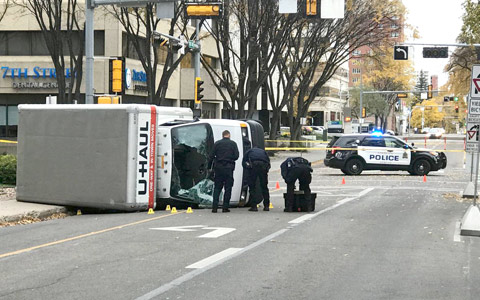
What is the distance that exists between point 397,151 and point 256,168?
53.1 feet

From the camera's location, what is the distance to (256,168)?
55.2 feet

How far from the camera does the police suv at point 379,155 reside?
31.8 metres

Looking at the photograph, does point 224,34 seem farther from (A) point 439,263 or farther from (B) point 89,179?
(A) point 439,263

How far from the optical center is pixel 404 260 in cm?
1031

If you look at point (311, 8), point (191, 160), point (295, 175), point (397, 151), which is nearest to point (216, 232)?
point (295, 175)

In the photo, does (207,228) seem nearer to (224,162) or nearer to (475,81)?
(224,162)

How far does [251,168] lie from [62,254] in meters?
6.97

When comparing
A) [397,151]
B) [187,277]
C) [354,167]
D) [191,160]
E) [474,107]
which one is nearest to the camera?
[187,277]

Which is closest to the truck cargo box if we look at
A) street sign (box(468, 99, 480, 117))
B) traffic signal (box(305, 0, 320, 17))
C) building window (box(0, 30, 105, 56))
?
traffic signal (box(305, 0, 320, 17))

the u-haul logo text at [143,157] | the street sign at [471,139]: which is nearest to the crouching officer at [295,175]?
the u-haul logo text at [143,157]

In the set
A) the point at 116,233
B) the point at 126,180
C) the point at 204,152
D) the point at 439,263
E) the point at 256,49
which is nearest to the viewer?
the point at 439,263

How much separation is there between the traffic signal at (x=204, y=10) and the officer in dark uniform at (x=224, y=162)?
571 cm

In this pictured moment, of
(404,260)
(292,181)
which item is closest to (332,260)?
(404,260)

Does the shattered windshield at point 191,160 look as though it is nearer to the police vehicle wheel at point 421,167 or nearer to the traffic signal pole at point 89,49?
the traffic signal pole at point 89,49
